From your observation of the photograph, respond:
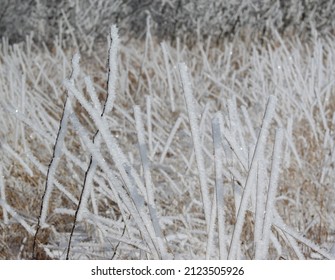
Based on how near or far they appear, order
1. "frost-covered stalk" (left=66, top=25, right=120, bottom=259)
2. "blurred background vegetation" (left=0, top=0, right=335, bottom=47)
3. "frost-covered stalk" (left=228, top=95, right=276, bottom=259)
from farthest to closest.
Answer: "blurred background vegetation" (left=0, top=0, right=335, bottom=47) < "frost-covered stalk" (left=66, top=25, right=120, bottom=259) < "frost-covered stalk" (left=228, top=95, right=276, bottom=259)

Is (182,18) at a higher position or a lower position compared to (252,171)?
higher

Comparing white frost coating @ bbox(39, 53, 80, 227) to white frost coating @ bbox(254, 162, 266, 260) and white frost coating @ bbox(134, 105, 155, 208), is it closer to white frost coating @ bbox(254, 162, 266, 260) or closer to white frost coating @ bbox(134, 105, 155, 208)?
white frost coating @ bbox(134, 105, 155, 208)

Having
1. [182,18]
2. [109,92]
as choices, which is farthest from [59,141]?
[182,18]

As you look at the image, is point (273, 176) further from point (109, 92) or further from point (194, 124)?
point (109, 92)

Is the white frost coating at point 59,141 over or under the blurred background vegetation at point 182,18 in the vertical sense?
under

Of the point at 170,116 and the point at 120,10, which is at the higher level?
the point at 120,10

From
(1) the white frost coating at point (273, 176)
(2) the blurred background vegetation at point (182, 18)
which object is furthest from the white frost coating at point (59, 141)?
(2) the blurred background vegetation at point (182, 18)

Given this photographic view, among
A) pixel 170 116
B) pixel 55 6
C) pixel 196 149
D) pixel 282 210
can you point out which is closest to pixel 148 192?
pixel 196 149

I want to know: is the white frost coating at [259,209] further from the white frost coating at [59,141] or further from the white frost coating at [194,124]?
the white frost coating at [59,141]

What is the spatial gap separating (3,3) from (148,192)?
3.63m

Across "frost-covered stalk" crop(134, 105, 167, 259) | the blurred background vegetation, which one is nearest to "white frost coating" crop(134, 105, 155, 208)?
"frost-covered stalk" crop(134, 105, 167, 259)

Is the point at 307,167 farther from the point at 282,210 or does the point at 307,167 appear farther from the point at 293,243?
the point at 293,243
